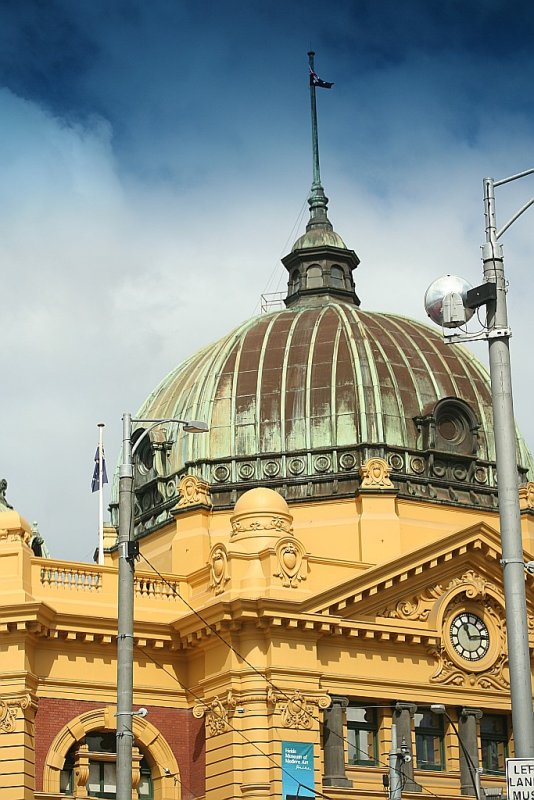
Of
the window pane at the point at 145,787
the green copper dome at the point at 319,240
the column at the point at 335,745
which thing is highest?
the green copper dome at the point at 319,240

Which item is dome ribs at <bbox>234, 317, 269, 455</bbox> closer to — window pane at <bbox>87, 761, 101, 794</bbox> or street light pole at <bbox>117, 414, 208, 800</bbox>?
window pane at <bbox>87, 761, 101, 794</bbox>

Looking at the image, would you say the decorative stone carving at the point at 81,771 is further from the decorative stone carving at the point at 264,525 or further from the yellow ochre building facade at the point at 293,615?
the decorative stone carving at the point at 264,525

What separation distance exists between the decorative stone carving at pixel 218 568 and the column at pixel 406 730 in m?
6.12

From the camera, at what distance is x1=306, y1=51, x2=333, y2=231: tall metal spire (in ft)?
221

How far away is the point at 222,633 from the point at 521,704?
28.2m

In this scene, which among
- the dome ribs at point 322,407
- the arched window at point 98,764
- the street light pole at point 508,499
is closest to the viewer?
the street light pole at point 508,499

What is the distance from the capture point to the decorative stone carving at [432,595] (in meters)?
49.3

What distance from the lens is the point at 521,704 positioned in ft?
63.5

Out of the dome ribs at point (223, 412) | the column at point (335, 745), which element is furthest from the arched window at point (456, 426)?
the column at point (335, 745)

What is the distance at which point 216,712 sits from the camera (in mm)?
47125

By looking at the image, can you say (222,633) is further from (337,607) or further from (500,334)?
(500,334)

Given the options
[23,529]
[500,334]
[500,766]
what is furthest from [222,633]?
[500,334]

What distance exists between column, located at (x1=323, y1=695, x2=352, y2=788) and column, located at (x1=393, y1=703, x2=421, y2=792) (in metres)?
1.64

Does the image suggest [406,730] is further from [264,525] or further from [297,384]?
[297,384]
